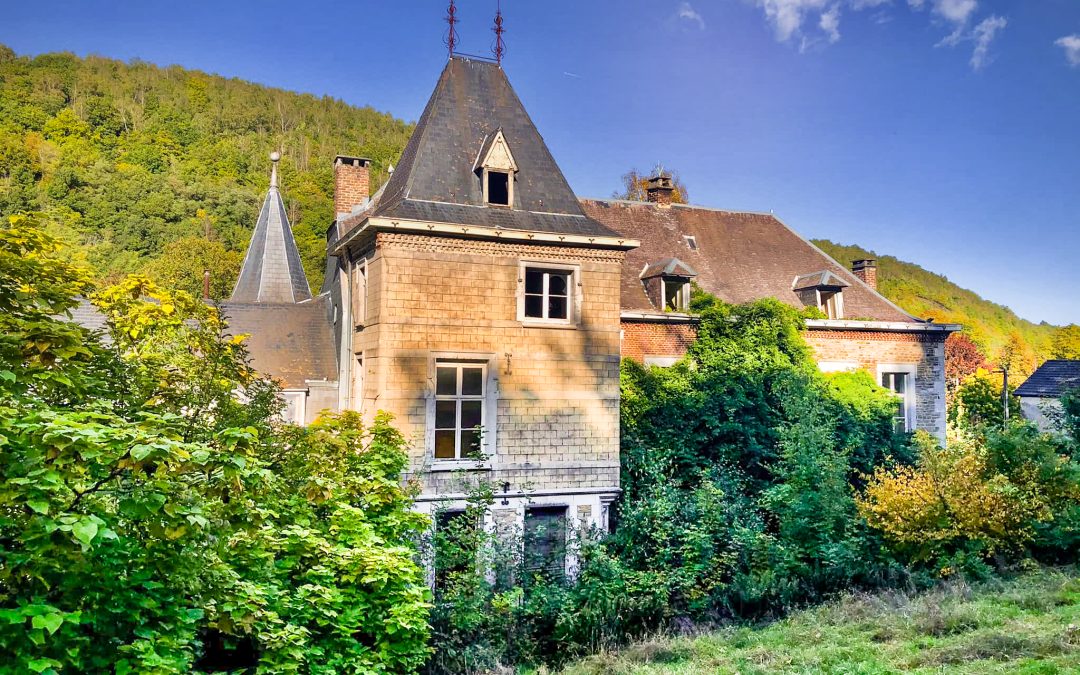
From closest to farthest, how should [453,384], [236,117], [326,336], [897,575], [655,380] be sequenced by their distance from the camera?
[897,575] < [453,384] < [655,380] < [326,336] < [236,117]

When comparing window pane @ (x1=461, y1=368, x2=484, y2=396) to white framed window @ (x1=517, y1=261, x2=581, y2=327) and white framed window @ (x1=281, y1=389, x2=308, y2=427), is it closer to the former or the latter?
white framed window @ (x1=517, y1=261, x2=581, y2=327)

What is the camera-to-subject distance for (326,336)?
61.3 feet

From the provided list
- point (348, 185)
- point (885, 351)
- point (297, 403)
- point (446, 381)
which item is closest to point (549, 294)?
point (446, 381)

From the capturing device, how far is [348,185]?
2166 cm

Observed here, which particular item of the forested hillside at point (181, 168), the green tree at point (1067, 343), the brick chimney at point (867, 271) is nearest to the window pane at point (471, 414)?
the brick chimney at point (867, 271)

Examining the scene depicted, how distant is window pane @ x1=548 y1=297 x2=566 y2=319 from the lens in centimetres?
1518

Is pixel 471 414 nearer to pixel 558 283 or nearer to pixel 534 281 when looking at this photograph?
pixel 534 281

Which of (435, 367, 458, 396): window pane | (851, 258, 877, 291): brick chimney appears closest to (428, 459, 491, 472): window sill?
(435, 367, 458, 396): window pane

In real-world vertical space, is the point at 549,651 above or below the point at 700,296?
below

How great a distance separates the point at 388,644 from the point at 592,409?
7.72m

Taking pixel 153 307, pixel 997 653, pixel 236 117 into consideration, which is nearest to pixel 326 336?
pixel 153 307

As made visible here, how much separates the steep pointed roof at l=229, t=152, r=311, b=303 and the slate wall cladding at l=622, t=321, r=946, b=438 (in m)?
12.4

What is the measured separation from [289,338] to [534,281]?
697 cm

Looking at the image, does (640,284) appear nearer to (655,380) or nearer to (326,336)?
(655,380)
